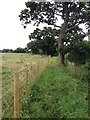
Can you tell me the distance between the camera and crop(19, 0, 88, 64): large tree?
3291 cm

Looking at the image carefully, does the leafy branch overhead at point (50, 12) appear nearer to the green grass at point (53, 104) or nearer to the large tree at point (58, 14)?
the large tree at point (58, 14)

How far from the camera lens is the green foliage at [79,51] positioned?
96.4 feet

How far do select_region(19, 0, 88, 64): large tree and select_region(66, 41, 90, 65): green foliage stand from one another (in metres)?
1.91

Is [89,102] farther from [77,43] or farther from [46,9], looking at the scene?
[46,9]

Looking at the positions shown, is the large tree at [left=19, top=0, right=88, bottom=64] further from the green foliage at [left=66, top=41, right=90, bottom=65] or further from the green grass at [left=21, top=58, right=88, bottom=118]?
the green grass at [left=21, top=58, right=88, bottom=118]

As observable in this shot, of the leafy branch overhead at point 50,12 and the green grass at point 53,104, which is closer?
the green grass at point 53,104

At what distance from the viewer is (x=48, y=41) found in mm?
35812

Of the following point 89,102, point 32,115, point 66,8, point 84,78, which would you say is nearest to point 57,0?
point 66,8

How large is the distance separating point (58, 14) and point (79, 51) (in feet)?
22.5

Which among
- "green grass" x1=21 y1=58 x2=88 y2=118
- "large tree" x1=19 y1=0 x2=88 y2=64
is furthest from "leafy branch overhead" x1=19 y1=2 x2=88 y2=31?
"green grass" x1=21 y1=58 x2=88 y2=118

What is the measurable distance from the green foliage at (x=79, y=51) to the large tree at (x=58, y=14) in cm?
191

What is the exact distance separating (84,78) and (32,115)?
1191 cm

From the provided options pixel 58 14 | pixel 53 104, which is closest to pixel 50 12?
pixel 58 14

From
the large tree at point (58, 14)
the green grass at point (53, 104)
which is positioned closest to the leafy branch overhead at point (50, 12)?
the large tree at point (58, 14)
